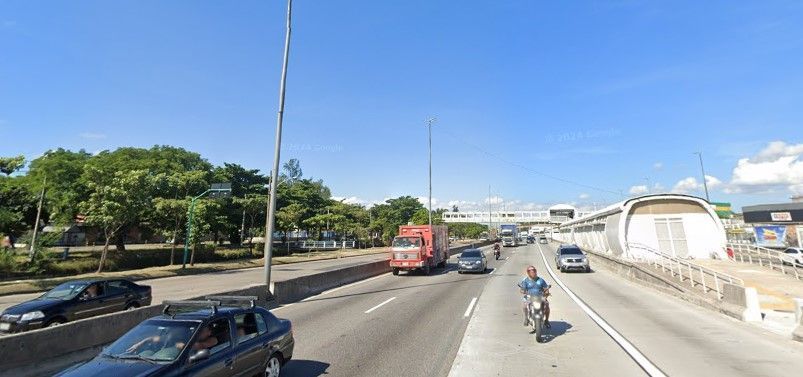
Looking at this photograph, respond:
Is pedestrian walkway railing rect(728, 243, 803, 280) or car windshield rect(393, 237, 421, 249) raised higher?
car windshield rect(393, 237, 421, 249)

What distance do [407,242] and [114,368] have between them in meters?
23.5

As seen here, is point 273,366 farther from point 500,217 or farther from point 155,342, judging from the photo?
point 500,217

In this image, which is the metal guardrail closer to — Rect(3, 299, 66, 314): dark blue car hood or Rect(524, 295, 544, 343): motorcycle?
Rect(3, 299, 66, 314): dark blue car hood

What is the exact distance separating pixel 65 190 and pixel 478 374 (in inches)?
1684

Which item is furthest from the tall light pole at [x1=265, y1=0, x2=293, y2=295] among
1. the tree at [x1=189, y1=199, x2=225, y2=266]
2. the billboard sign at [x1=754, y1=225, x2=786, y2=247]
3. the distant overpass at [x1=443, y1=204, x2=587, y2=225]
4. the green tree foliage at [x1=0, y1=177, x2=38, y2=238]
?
the distant overpass at [x1=443, y1=204, x2=587, y2=225]

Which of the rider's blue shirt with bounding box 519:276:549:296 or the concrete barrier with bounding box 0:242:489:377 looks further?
the rider's blue shirt with bounding box 519:276:549:296

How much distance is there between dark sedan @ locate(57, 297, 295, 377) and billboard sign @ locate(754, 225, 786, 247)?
58.2m

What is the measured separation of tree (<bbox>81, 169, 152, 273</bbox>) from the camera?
31312mm

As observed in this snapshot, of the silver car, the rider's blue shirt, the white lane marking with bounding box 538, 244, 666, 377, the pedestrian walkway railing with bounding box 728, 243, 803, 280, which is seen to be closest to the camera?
the white lane marking with bounding box 538, 244, 666, 377

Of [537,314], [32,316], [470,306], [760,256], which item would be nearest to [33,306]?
[32,316]

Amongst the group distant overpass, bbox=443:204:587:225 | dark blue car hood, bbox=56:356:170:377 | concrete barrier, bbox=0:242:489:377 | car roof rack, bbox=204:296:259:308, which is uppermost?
distant overpass, bbox=443:204:587:225

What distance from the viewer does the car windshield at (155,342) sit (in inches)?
212

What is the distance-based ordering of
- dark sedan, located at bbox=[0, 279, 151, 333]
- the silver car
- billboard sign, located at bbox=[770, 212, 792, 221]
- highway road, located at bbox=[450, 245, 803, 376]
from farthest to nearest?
billboard sign, located at bbox=[770, 212, 792, 221] → the silver car → dark sedan, located at bbox=[0, 279, 151, 333] → highway road, located at bbox=[450, 245, 803, 376]

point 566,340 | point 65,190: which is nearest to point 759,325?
point 566,340
